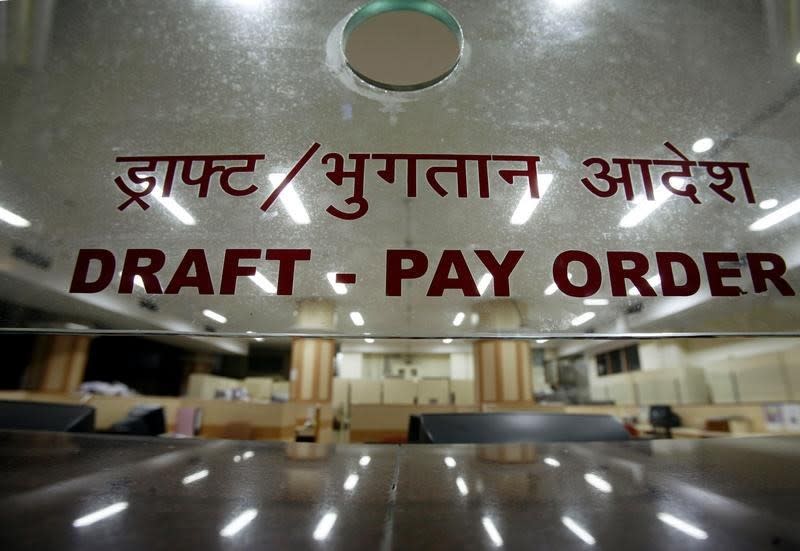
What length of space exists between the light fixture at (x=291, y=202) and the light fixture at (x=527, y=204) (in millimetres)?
446

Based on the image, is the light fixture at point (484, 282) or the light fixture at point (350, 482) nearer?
the light fixture at point (350, 482)

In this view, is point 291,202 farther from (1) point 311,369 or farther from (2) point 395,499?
(1) point 311,369

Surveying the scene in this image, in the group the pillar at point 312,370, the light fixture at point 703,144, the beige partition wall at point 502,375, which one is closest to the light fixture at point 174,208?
the light fixture at point 703,144

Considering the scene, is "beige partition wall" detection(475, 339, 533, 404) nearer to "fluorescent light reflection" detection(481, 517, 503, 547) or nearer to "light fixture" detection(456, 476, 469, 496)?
"light fixture" detection(456, 476, 469, 496)

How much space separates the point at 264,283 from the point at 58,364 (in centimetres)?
62

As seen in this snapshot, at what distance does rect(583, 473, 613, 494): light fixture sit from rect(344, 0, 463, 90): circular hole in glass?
895 millimetres

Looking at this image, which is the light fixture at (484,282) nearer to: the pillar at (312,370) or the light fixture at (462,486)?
the light fixture at (462,486)

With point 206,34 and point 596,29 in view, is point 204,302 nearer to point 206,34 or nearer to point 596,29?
point 206,34

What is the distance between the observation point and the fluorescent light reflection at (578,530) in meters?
0.25

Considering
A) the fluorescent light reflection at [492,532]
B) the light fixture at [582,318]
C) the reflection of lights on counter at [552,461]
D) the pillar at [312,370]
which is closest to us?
the fluorescent light reflection at [492,532]

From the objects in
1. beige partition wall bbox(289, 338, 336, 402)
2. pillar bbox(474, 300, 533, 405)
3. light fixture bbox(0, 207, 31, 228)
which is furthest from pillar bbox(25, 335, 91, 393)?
pillar bbox(474, 300, 533, 405)

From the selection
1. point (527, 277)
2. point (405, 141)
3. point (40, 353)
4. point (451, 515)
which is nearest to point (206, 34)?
point (405, 141)

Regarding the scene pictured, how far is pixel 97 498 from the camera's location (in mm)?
322

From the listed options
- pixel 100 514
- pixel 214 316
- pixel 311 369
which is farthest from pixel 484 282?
pixel 311 369
